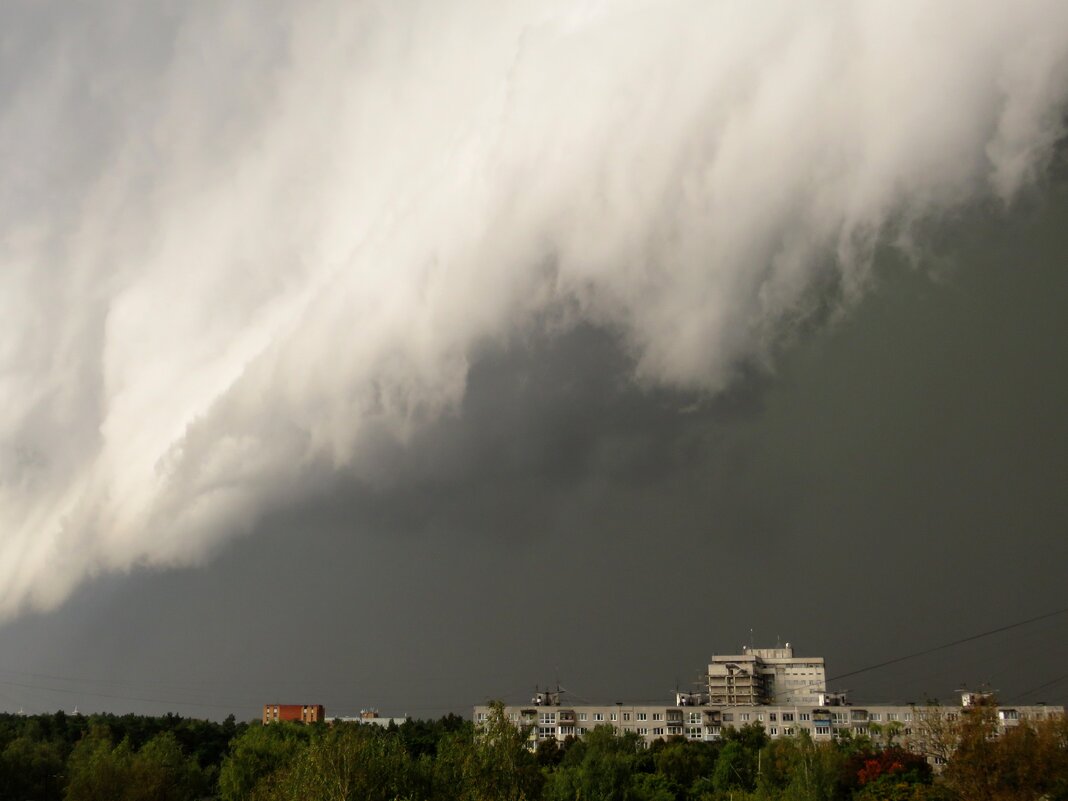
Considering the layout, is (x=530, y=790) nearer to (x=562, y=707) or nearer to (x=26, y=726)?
(x=562, y=707)

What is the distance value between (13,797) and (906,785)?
86.7 m

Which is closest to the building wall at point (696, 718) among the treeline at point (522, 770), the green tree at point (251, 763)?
the treeline at point (522, 770)

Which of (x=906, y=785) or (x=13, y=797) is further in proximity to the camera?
(x=13, y=797)

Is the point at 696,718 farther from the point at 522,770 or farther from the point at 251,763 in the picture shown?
the point at 522,770

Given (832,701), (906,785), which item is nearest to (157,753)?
(906,785)

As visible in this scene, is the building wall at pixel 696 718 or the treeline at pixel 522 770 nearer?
the treeline at pixel 522 770

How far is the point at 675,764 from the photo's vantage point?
12400 cm

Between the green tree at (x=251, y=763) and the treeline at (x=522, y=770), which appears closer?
the treeline at (x=522, y=770)

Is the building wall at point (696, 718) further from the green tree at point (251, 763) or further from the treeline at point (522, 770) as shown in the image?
the green tree at point (251, 763)

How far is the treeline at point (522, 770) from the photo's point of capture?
171ft

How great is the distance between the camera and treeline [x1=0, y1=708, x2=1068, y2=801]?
52.2 m

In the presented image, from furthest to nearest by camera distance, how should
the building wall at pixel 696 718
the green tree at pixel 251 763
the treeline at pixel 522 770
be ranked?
the building wall at pixel 696 718 < the green tree at pixel 251 763 < the treeline at pixel 522 770

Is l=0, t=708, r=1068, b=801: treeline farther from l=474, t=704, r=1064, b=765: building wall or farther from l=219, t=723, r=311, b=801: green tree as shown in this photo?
l=474, t=704, r=1064, b=765: building wall

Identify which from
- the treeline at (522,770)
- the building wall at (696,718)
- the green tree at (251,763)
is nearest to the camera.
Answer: the treeline at (522,770)
